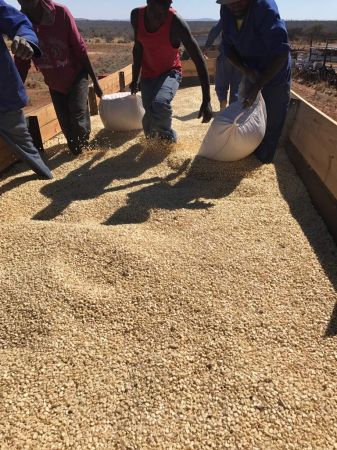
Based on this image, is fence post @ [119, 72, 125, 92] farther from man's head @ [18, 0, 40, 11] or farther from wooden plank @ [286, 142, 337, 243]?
wooden plank @ [286, 142, 337, 243]

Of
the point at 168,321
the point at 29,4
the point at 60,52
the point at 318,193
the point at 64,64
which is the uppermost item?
the point at 29,4

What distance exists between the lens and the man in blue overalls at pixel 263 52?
2.83 metres

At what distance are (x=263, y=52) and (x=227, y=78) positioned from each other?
5.95ft

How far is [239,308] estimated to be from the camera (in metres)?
1.93

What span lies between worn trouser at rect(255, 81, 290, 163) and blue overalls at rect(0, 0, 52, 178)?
1982 millimetres

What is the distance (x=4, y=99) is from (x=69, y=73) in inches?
43.3

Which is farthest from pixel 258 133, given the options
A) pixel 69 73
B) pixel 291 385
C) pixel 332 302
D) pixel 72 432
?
pixel 72 432

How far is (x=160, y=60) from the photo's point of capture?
3.81m

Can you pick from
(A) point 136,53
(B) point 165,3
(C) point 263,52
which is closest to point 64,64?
(A) point 136,53

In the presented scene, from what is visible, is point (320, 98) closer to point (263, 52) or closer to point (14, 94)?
point (263, 52)

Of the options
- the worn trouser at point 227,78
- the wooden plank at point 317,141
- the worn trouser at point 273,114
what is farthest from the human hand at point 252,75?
the worn trouser at point 227,78

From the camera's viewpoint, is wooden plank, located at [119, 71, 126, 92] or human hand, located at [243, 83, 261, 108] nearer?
human hand, located at [243, 83, 261, 108]

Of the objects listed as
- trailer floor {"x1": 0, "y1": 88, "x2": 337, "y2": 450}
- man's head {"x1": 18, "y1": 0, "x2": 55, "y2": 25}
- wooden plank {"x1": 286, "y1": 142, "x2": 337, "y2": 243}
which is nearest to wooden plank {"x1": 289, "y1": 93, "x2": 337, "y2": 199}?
wooden plank {"x1": 286, "y1": 142, "x2": 337, "y2": 243}

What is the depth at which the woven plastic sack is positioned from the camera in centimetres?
441
